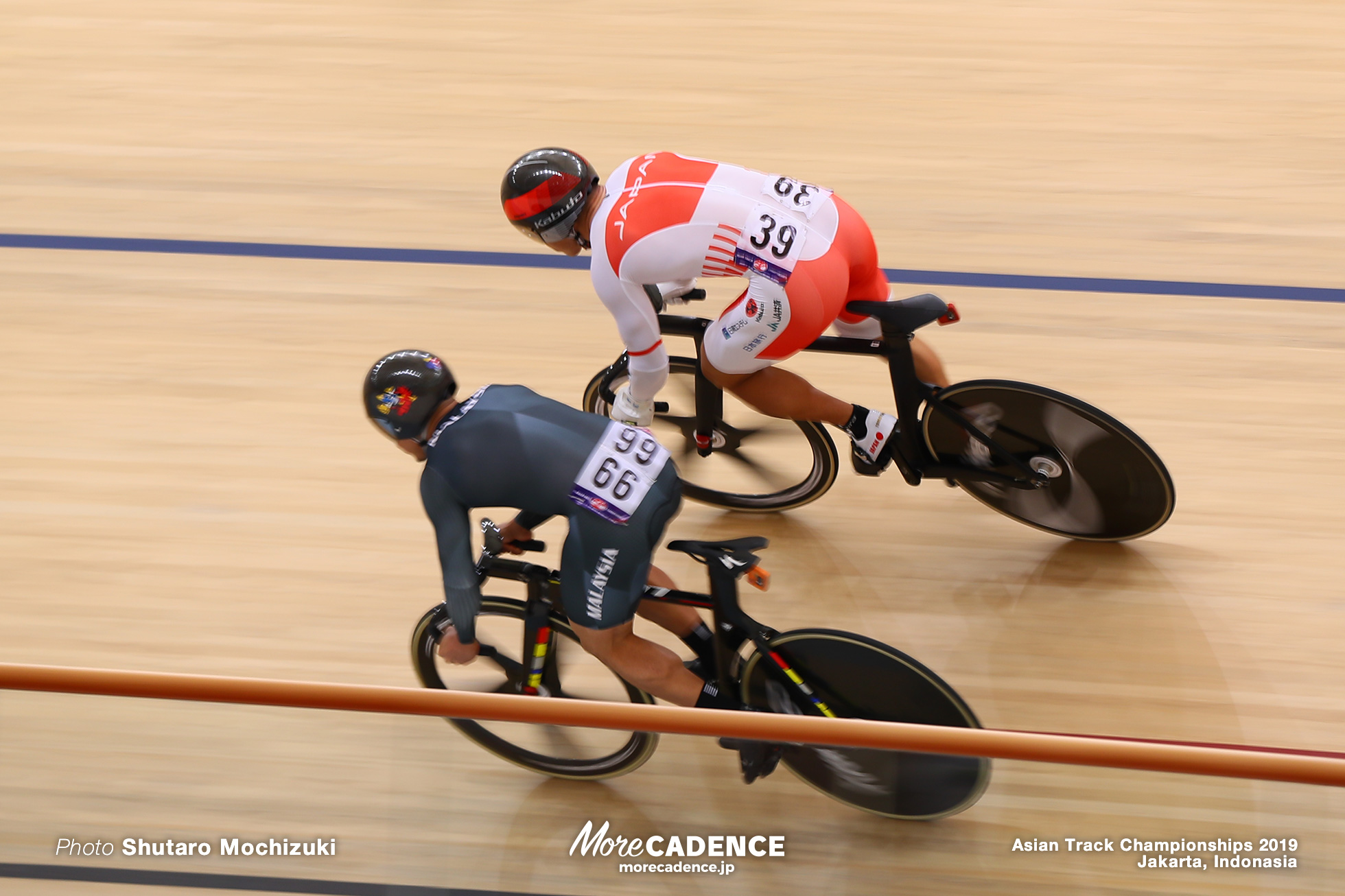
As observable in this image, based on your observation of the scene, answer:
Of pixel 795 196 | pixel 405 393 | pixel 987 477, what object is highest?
pixel 795 196

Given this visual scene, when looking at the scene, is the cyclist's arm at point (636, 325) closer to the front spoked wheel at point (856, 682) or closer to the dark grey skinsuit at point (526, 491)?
the dark grey skinsuit at point (526, 491)

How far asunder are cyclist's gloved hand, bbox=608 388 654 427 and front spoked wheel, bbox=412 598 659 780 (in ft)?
1.95

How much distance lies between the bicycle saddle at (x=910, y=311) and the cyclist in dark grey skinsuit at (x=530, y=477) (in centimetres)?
76

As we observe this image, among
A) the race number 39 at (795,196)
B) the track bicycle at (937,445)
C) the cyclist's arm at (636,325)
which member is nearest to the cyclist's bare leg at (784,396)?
the track bicycle at (937,445)

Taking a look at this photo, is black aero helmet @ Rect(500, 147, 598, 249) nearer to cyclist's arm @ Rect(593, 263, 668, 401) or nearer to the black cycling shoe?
cyclist's arm @ Rect(593, 263, 668, 401)

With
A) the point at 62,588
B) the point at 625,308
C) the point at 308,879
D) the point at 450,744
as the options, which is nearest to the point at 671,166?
the point at 625,308

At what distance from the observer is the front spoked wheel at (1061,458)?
278 centimetres

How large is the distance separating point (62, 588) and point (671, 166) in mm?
2048

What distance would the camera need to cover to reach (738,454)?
3238 mm

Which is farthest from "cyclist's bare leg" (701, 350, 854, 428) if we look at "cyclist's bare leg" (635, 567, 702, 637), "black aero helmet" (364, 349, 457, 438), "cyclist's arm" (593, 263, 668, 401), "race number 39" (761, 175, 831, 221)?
"black aero helmet" (364, 349, 457, 438)

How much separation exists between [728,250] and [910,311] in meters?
0.47

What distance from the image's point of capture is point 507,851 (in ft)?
6.61

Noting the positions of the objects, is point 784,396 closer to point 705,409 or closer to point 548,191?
point 705,409

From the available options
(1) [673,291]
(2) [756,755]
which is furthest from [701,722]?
(1) [673,291]
